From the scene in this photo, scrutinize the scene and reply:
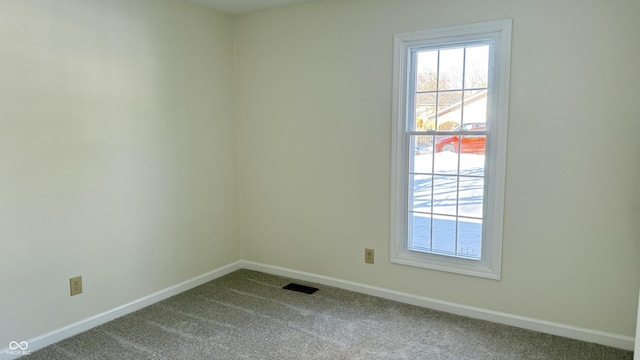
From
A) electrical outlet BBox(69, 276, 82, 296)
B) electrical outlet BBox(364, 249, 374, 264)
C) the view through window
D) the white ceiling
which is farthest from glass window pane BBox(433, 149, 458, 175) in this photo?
electrical outlet BBox(69, 276, 82, 296)

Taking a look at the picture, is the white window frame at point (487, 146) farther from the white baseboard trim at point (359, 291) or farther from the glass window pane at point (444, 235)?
the white baseboard trim at point (359, 291)

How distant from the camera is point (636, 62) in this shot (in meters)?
2.38

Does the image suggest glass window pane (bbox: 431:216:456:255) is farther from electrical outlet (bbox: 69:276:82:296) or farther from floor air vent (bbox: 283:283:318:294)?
electrical outlet (bbox: 69:276:82:296)

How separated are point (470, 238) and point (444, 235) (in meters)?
0.18

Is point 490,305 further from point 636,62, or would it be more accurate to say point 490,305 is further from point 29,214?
point 29,214

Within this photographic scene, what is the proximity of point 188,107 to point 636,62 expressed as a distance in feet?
9.83

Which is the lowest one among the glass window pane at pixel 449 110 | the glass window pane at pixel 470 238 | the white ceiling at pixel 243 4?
the glass window pane at pixel 470 238

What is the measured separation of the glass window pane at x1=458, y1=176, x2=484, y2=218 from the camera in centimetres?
293

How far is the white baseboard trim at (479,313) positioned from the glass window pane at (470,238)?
0.37 metres

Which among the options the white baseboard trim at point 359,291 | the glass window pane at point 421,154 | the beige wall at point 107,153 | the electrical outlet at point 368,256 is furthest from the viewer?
the electrical outlet at point 368,256

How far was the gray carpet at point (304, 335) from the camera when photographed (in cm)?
250

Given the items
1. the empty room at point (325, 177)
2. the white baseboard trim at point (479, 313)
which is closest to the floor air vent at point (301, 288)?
the empty room at point (325, 177)

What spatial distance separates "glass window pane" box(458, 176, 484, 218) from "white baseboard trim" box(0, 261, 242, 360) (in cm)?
213

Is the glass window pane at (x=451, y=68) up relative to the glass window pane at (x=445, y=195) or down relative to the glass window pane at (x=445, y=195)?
up
